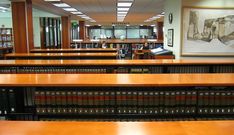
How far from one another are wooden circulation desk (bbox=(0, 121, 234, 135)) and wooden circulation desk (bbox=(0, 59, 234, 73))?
287 cm

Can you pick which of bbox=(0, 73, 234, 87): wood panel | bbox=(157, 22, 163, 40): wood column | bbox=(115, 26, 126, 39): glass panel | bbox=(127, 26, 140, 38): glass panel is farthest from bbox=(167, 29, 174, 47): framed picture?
bbox=(115, 26, 126, 39): glass panel

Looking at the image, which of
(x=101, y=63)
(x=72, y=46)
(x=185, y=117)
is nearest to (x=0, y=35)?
(x=72, y=46)

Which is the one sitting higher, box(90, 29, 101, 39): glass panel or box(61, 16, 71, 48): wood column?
box(90, 29, 101, 39): glass panel

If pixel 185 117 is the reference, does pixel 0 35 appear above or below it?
above

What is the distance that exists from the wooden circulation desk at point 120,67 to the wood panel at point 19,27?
3.53m

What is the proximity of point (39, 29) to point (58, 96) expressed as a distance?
43.2 feet

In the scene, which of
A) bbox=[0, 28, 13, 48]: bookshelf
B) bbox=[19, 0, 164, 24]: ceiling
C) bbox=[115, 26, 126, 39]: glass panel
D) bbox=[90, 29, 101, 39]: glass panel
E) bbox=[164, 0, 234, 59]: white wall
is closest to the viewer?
bbox=[164, 0, 234, 59]: white wall

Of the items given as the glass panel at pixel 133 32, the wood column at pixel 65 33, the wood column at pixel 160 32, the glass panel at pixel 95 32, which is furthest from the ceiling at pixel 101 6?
the glass panel at pixel 95 32

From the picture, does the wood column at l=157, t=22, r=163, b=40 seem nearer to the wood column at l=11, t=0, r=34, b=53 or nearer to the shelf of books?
the wood column at l=11, t=0, r=34, b=53

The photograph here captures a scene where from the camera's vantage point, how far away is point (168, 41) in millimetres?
7355

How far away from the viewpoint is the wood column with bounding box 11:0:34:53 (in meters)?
7.88

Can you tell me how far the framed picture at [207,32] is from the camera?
6.13 m

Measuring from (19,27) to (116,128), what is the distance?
7.38 meters

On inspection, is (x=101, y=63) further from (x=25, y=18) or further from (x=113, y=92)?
(x=25, y=18)
